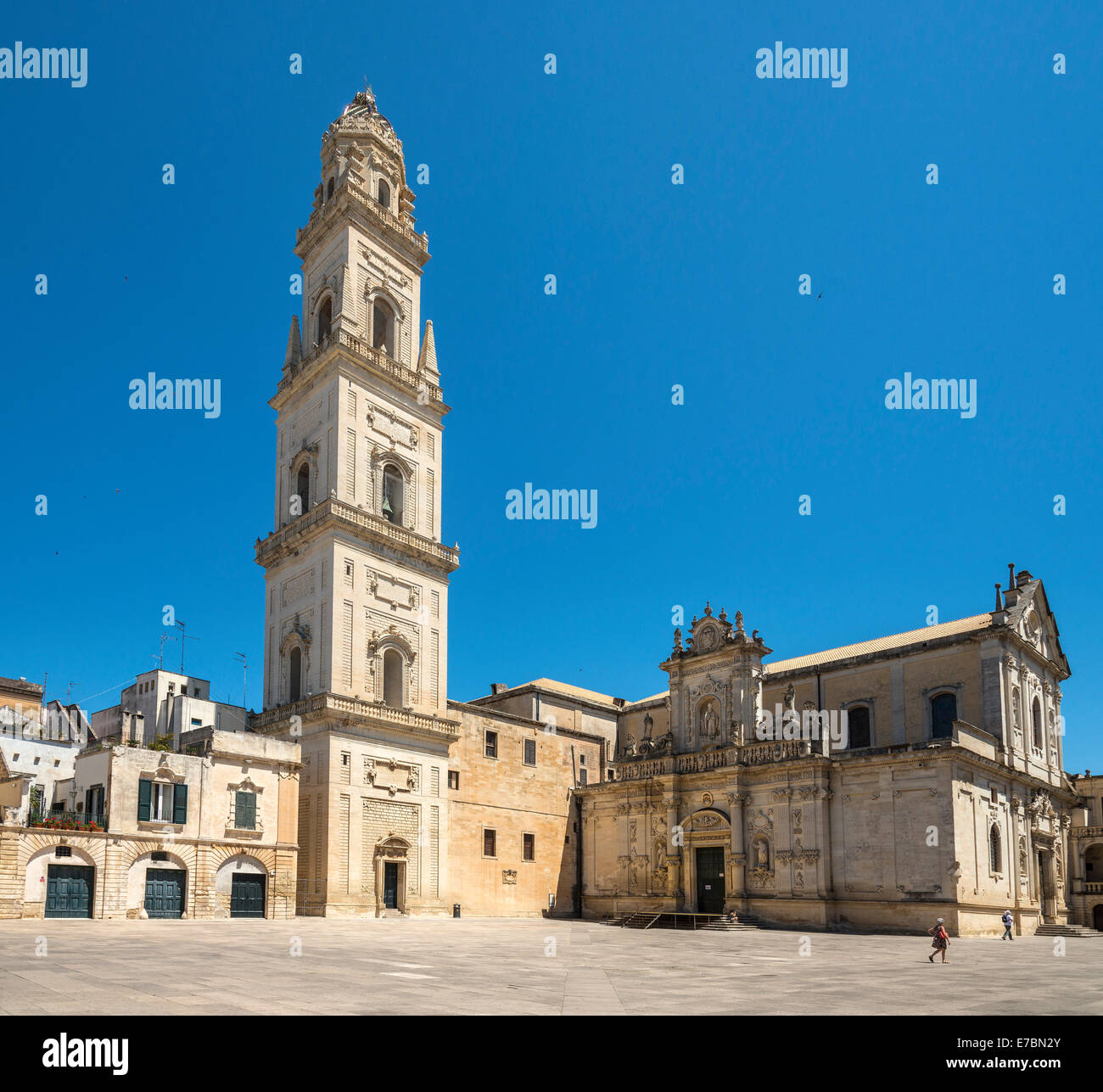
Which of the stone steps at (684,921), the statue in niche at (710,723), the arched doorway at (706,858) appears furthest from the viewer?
the statue in niche at (710,723)

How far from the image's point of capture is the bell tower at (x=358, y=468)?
144 ft

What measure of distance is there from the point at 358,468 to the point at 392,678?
9430 millimetres

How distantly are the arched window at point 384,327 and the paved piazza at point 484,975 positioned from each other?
27.5 m

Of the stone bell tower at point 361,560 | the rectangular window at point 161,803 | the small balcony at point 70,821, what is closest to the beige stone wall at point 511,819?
the stone bell tower at point 361,560

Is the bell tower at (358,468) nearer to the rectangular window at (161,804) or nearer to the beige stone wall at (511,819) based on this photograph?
the beige stone wall at (511,819)

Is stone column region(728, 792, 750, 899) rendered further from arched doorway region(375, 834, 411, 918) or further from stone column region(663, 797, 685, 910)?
arched doorway region(375, 834, 411, 918)

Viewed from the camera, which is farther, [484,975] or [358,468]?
[358,468]

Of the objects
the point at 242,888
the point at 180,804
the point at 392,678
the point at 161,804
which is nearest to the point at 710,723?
the point at 392,678

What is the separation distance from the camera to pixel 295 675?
45438mm

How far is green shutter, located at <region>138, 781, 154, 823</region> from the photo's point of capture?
110 feet

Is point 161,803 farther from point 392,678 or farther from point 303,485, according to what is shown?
point 303,485

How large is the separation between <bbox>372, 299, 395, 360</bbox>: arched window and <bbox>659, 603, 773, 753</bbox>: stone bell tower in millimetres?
19995

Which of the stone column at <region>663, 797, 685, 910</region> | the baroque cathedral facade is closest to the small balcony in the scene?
the baroque cathedral facade
